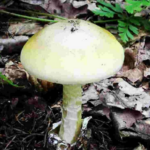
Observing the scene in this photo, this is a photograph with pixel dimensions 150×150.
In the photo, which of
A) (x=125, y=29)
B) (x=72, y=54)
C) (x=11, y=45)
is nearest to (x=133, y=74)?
(x=125, y=29)

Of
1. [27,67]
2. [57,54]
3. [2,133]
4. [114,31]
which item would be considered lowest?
[2,133]

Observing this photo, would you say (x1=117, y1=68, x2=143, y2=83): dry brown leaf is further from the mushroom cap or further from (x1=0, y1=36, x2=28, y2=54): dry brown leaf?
the mushroom cap

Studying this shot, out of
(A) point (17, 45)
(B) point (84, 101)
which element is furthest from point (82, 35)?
(A) point (17, 45)

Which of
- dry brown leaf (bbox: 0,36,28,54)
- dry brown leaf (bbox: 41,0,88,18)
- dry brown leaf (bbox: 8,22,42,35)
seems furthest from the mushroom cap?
dry brown leaf (bbox: 41,0,88,18)

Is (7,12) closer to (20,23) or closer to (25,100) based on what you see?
(20,23)

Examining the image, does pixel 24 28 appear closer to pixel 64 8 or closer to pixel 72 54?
pixel 64 8

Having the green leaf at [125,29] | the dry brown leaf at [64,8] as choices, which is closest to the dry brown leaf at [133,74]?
the green leaf at [125,29]

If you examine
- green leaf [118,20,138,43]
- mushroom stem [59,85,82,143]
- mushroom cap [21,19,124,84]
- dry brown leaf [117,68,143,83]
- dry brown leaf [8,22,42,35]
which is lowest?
dry brown leaf [117,68,143,83]
